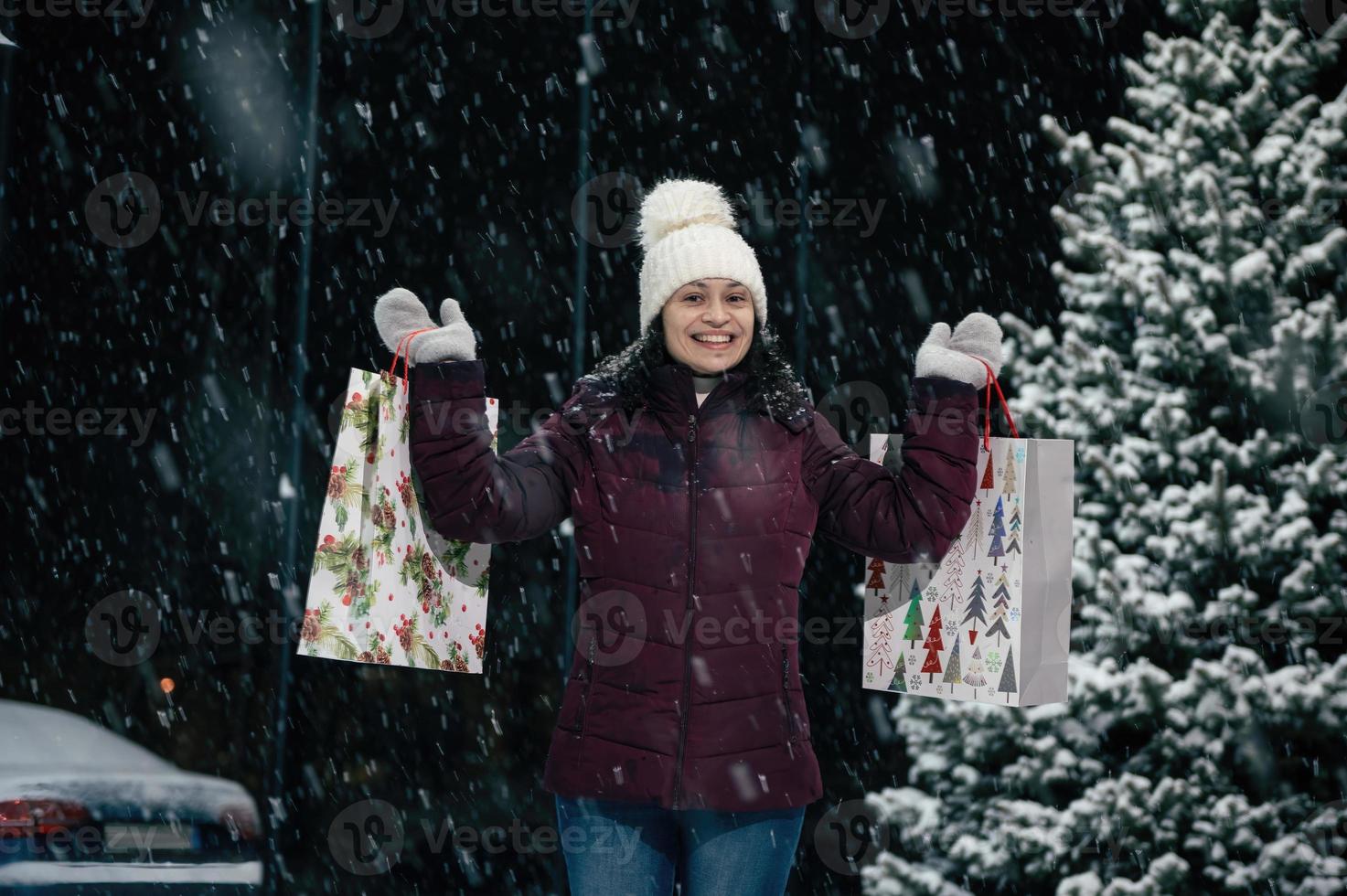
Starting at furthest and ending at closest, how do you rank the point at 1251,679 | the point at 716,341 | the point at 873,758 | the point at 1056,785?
the point at 873,758 < the point at 1056,785 < the point at 1251,679 < the point at 716,341

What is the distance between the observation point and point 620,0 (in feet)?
20.3

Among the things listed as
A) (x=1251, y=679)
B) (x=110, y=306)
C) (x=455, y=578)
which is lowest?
(x=1251, y=679)

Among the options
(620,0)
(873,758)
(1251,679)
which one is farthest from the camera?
(620,0)

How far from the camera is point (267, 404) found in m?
6.30

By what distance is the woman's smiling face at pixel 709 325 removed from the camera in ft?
7.61

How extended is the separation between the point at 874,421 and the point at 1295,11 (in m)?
2.22

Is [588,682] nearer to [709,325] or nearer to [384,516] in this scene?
[384,516]

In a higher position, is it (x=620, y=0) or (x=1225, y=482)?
(x=620, y=0)

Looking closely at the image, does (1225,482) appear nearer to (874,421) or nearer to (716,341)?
(874,421)

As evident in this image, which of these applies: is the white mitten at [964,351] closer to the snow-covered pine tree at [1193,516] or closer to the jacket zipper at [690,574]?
the jacket zipper at [690,574]

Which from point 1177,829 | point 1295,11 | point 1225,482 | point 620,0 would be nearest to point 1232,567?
point 1225,482

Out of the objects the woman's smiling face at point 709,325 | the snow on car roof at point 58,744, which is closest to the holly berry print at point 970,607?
the woman's smiling face at point 709,325

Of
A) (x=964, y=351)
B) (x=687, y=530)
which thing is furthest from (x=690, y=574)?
(x=964, y=351)

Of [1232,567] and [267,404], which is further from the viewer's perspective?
[267,404]
